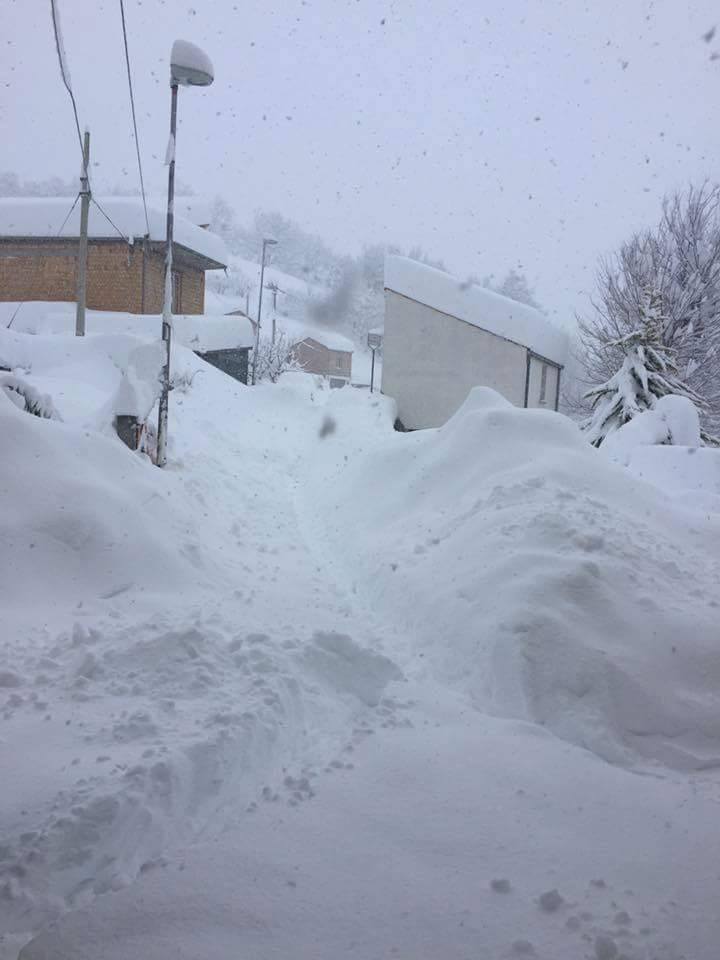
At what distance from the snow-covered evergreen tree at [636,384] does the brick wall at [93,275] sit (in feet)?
47.0

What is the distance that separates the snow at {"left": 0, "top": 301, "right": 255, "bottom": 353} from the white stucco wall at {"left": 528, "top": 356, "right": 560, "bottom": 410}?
1089 cm

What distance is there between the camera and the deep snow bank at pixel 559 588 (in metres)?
4.22

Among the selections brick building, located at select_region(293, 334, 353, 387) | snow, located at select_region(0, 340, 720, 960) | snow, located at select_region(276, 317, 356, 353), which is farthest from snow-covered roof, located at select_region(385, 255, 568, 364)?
snow, located at select_region(276, 317, 356, 353)

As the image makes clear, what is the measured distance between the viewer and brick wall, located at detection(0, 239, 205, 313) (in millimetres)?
23922

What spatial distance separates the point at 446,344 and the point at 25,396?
16902mm

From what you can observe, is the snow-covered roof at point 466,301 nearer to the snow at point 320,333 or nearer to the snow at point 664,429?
the snow at point 664,429

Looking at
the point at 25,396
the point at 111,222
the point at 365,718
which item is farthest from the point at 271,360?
the point at 365,718

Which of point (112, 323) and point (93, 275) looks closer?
point (112, 323)

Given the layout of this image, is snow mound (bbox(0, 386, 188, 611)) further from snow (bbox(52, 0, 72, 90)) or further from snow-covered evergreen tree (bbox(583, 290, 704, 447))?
snow-covered evergreen tree (bbox(583, 290, 704, 447))

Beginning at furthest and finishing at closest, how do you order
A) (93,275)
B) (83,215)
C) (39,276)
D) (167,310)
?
(39,276) → (93,275) → (83,215) → (167,310)

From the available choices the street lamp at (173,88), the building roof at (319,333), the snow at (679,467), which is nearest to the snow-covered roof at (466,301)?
the snow at (679,467)

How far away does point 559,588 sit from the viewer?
4.91 meters

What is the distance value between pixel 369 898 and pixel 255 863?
1.40ft

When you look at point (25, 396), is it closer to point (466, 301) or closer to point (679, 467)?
point (679, 467)
